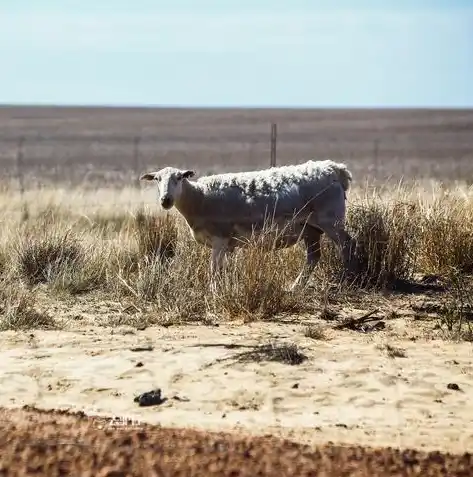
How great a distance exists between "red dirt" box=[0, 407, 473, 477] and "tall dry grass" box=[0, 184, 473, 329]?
445 centimetres

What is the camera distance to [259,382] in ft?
27.6

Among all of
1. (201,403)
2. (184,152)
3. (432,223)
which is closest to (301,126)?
(184,152)

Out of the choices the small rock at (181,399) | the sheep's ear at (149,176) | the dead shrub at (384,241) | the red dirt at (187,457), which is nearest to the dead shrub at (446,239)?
the dead shrub at (384,241)

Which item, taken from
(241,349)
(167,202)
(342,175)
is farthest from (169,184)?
(241,349)

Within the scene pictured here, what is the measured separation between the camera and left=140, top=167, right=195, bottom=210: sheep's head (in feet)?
45.6

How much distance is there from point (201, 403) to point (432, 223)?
6.55 m

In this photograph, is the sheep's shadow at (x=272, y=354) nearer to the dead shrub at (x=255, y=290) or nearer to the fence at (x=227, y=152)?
the dead shrub at (x=255, y=290)

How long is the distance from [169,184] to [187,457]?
8263 millimetres

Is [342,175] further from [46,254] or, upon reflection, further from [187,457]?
[187,457]

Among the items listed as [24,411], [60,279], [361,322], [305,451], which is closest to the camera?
[305,451]

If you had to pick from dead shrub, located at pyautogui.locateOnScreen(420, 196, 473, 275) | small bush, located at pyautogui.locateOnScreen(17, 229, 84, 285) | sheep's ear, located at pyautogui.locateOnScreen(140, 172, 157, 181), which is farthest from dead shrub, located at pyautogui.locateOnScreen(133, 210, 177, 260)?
dead shrub, located at pyautogui.locateOnScreen(420, 196, 473, 275)

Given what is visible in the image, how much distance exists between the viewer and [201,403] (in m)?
7.95

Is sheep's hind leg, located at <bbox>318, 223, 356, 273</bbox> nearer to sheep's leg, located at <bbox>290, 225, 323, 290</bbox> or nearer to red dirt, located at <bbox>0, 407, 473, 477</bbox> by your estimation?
sheep's leg, located at <bbox>290, 225, 323, 290</bbox>

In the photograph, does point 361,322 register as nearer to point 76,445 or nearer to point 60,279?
point 60,279
